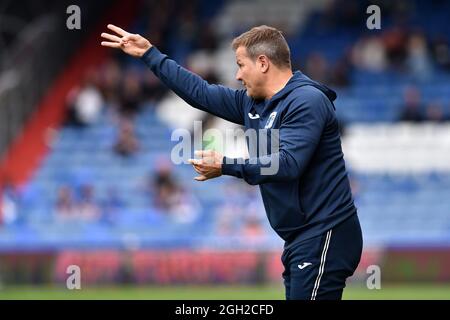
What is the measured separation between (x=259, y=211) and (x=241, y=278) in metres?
1.76

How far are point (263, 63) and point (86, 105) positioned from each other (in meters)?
14.9

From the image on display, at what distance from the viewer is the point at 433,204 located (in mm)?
19375

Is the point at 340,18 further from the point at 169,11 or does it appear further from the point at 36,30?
the point at 36,30

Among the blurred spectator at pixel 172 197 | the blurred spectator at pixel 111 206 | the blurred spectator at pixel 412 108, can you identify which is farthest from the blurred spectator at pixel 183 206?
the blurred spectator at pixel 412 108

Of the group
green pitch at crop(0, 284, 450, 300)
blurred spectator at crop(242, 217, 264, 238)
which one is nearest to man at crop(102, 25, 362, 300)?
green pitch at crop(0, 284, 450, 300)

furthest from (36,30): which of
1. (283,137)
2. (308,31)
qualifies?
(283,137)

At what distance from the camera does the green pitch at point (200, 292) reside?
1508cm

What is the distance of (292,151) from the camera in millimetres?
6316

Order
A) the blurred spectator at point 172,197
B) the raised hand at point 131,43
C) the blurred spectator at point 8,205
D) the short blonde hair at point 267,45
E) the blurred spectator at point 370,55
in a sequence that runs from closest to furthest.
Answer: the short blonde hair at point 267,45, the raised hand at point 131,43, the blurred spectator at point 8,205, the blurred spectator at point 172,197, the blurred spectator at point 370,55

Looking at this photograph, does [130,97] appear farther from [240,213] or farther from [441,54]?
[441,54]

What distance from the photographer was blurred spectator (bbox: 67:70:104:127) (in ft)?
69.5

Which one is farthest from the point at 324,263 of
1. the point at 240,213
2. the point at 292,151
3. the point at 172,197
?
the point at 172,197

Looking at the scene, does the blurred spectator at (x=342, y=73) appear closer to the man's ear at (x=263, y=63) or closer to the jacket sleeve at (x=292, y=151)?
the man's ear at (x=263, y=63)

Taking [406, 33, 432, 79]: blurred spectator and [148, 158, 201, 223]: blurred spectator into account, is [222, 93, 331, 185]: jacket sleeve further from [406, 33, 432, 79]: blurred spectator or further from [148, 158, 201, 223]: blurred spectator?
[406, 33, 432, 79]: blurred spectator
